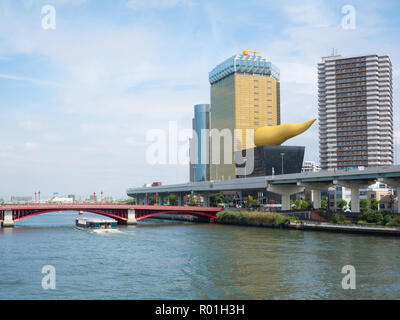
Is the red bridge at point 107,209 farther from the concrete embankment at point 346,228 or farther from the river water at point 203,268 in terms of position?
the concrete embankment at point 346,228

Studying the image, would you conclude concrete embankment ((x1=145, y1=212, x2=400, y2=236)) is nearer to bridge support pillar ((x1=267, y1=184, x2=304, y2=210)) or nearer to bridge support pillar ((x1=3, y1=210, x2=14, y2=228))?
bridge support pillar ((x1=267, y1=184, x2=304, y2=210))

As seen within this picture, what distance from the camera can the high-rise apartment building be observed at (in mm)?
191750

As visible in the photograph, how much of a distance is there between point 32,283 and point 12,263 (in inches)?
476

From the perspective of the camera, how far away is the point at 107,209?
380ft

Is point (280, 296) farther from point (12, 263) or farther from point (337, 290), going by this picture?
point (12, 263)

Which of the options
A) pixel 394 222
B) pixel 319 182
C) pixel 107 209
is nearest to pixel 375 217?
pixel 394 222

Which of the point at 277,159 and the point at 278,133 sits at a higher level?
the point at 278,133

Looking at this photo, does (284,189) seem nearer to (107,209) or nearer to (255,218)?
(255,218)

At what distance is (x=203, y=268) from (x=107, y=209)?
7282 cm

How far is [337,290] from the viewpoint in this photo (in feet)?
120

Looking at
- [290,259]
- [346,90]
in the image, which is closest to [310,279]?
[290,259]

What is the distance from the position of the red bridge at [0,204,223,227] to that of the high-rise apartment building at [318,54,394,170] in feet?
284

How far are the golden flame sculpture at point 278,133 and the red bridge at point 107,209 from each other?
37.5 meters

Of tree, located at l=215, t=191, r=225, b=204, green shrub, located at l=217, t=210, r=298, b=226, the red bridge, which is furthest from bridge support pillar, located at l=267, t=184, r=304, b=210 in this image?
tree, located at l=215, t=191, r=225, b=204
